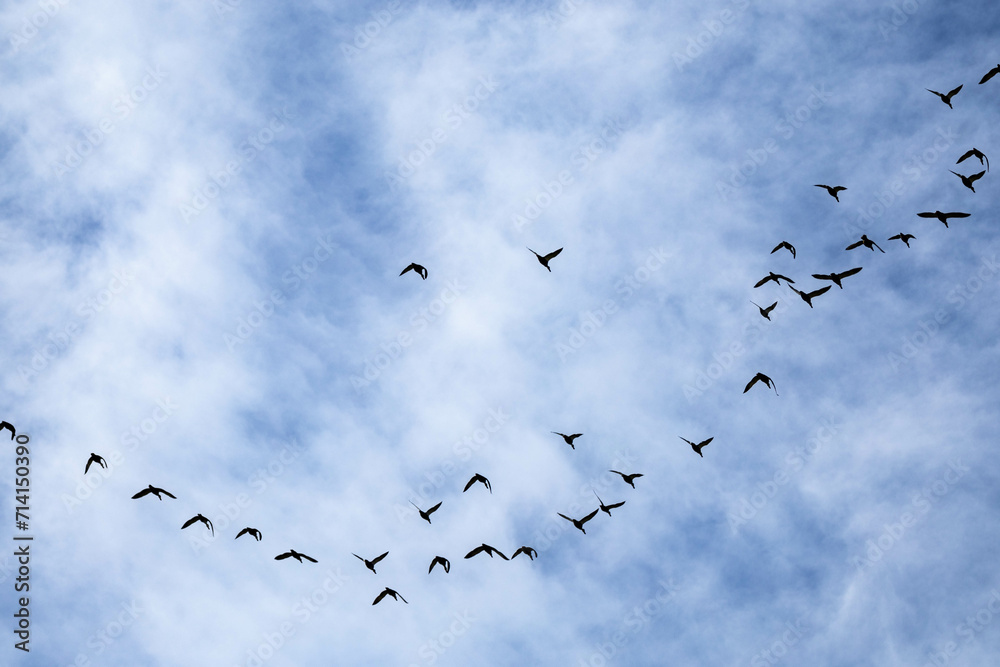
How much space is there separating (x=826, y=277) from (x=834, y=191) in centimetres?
839

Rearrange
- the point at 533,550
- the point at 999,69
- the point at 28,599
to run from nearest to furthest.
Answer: the point at 999,69, the point at 533,550, the point at 28,599

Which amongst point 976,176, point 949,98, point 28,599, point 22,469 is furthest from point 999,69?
point 28,599

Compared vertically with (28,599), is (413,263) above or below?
above

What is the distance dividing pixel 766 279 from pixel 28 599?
225 feet

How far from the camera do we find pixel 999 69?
61.7 meters

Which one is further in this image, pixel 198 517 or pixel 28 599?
pixel 28 599

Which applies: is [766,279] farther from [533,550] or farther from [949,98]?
[533,550]

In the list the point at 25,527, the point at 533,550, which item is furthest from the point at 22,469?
the point at 533,550

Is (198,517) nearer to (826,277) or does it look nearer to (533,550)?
(533,550)

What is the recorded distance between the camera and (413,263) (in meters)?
67.4

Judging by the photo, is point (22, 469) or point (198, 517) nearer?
point (198, 517)

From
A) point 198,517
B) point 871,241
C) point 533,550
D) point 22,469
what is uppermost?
point 22,469

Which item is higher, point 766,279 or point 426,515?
point 766,279

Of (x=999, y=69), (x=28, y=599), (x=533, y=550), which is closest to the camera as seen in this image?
(x=999, y=69)
